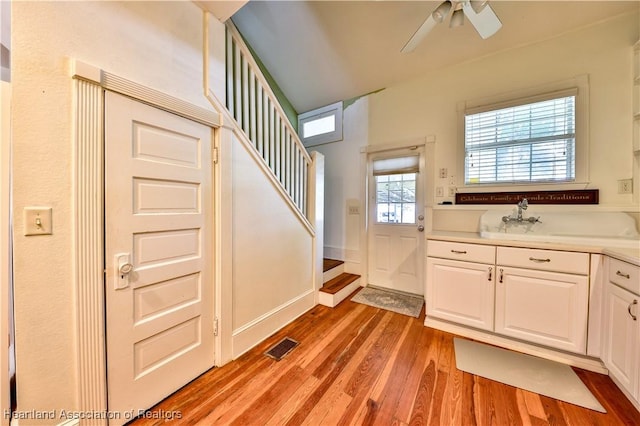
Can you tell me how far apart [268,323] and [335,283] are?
44.4 inches

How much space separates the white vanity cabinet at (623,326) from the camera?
4.25 ft

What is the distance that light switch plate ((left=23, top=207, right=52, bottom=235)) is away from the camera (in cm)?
95

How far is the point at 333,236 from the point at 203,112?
248 cm

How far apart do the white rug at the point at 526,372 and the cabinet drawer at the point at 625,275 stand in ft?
2.35

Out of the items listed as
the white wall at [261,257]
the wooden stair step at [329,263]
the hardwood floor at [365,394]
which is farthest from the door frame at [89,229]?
the wooden stair step at [329,263]

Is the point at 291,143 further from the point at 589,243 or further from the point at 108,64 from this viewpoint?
the point at 589,243

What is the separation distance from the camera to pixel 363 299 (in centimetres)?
283

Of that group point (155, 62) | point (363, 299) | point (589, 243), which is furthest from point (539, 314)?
point (155, 62)

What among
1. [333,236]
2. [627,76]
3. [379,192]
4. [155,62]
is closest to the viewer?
[155,62]

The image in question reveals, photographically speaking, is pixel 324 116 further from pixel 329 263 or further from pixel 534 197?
pixel 534 197

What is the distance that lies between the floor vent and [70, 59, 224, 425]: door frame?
3.21ft

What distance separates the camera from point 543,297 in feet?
5.72

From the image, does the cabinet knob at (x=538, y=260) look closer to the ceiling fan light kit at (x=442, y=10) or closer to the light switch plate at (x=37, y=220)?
the ceiling fan light kit at (x=442, y=10)

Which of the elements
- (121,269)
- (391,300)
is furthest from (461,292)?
(121,269)
